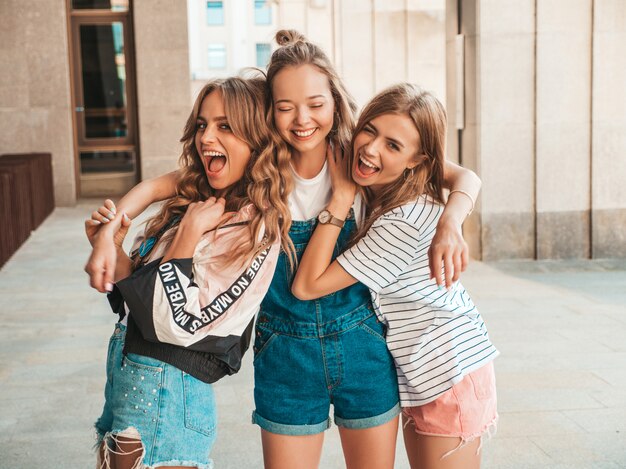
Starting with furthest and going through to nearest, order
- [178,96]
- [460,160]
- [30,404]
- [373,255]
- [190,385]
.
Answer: [178,96]
[460,160]
[30,404]
[373,255]
[190,385]

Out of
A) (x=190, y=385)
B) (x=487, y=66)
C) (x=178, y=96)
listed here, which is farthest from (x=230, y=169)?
(x=178, y=96)

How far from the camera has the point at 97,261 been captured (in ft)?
7.48

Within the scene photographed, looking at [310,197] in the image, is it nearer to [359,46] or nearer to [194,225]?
[194,225]

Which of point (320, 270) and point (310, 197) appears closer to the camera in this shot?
point (320, 270)

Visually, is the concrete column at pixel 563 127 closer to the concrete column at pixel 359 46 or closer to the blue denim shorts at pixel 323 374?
the blue denim shorts at pixel 323 374

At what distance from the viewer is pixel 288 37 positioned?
2.63m

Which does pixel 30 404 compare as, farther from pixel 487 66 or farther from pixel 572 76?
pixel 572 76

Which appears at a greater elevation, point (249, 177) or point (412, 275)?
point (249, 177)

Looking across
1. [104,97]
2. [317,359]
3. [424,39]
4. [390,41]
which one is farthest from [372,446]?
[424,39]

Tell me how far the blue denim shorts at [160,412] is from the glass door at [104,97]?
1512cm

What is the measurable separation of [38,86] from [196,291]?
14.7m

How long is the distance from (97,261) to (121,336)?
0.72ft

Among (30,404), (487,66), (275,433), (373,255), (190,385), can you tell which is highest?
(487,66)

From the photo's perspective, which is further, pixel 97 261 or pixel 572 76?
pixel 572 76
